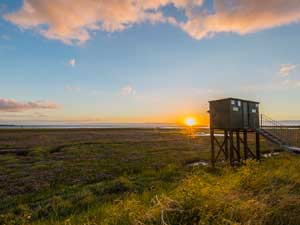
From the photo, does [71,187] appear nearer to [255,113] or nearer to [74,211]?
[74,211]

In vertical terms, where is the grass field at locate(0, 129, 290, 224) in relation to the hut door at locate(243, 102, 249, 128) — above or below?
below

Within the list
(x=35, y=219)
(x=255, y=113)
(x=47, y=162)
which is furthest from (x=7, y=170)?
(x=255, y=113)

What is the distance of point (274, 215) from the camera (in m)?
5.28

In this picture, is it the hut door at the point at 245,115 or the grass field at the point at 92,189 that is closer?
the grass field at the point at 92,189

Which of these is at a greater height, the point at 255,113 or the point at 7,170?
the point at 255,113

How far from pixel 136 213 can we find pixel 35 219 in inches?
182

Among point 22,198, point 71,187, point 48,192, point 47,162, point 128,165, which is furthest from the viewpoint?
point 47,162

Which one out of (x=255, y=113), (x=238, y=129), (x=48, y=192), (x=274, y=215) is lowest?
(x=48, y=192)

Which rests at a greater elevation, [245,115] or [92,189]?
[245,115]

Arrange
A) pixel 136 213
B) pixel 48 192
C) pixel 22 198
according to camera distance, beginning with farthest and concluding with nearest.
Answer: pixel 48 192 → pixel 22 198 → pixel 136 213

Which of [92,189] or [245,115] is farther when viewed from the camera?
[245,115]

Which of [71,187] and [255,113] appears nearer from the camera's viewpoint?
[71,187]

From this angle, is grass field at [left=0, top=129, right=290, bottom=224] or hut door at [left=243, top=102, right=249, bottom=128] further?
hut door at [left=243, top=102, right=249, bottom=128]

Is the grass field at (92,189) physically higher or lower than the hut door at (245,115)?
lower
